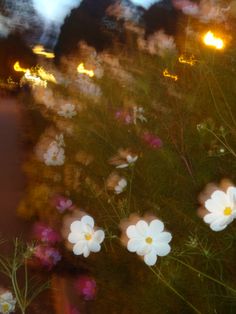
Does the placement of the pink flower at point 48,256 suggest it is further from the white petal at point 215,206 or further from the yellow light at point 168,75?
the white petal at point 215,206

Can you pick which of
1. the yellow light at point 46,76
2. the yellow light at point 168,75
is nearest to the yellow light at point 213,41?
the yellow light at point 168,75

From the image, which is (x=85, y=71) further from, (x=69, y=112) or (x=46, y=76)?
(x=69, y=112)

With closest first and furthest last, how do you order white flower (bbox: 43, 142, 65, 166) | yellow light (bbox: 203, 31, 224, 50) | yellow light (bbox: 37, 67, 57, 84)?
yellow light (bbox: 203, 31, 224, 50) < white flower (bbox: 43, 142, 65, 166) < yellow light (bbox: 37, 67, 57, 84)

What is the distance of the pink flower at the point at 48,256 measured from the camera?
229cm

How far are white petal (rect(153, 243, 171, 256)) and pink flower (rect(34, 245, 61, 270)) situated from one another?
3.85ft

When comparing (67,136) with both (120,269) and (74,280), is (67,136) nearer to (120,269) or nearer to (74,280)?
(74,280)

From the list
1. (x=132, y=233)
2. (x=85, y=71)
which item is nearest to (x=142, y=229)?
(x=132, y=233)

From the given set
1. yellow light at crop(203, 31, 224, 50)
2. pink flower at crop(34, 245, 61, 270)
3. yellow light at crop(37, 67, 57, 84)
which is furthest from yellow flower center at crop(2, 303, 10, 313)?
yellow light at crop(37, 67, 57, 84)

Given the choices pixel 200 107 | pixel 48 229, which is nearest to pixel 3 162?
pixel 48 229

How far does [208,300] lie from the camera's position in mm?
1526

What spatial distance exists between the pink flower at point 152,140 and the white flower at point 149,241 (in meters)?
0.88

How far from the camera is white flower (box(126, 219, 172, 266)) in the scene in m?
1.18

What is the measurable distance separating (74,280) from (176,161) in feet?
2.86

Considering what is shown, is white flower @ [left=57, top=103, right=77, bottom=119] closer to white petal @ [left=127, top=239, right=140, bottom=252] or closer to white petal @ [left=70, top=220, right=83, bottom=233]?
white petal @ [left=70, top=220, right=83, bottom=233]
